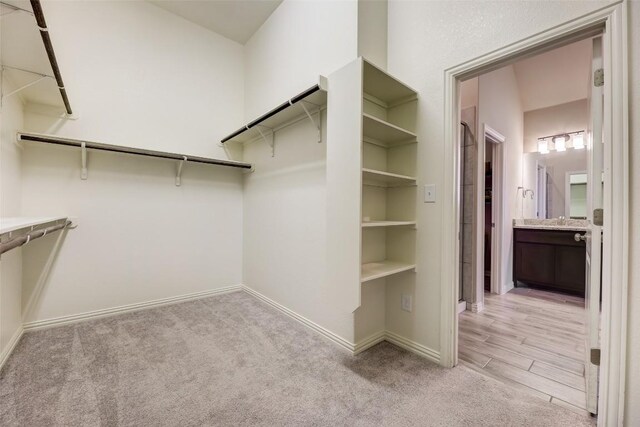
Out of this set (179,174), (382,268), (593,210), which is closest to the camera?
(593,210)

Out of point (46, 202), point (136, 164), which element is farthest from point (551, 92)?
point (46, 202)

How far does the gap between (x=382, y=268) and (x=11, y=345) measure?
2.66 meters

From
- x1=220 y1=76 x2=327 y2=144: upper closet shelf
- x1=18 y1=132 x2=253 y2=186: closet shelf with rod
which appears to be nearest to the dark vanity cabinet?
x1=220 y1=76 x2=327 y2=144: upper closet shelf

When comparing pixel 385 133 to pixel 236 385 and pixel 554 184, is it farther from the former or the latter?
pixel 554 184

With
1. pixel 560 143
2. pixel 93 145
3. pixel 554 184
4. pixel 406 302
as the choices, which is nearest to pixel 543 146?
pixel 560 143

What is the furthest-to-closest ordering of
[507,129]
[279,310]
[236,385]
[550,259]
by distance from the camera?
[507,129]
[550,259]
[279,310]
[236,385]

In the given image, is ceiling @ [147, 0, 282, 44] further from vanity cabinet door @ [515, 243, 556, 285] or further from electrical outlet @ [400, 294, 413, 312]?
vanity cabinet door @ [515, 243, 556, 285]

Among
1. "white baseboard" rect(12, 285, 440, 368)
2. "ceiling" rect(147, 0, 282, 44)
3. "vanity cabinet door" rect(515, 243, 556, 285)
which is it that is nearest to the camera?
"white baseboard" rect(12, 285, 440, 368)

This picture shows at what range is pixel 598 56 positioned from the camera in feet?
4.33

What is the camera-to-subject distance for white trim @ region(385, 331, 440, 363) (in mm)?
1791

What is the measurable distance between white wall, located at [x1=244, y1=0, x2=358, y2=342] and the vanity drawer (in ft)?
10.4

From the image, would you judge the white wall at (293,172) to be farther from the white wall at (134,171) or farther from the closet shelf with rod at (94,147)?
the closet shelf with rod at (94,147)

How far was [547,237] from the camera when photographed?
3.43 m

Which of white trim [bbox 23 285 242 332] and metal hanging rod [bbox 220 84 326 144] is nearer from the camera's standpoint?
metal hanging rod [bbox 220 84 326 144]
